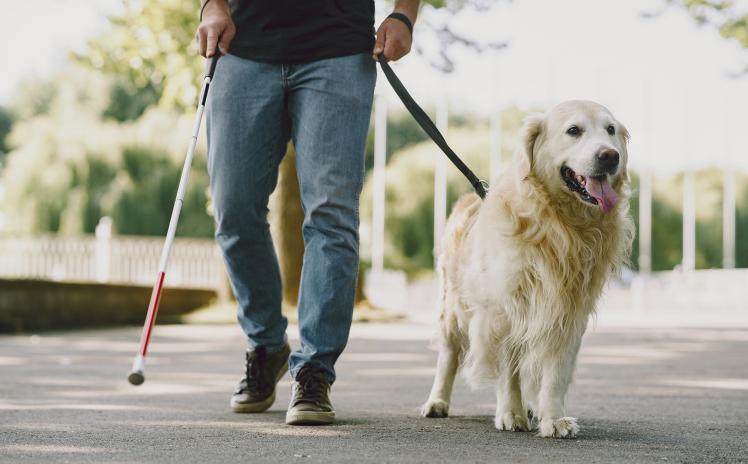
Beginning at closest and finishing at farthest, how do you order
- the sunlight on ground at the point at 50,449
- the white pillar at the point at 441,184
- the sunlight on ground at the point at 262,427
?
the sunlight on ground at the point at 50,449 → the sunlight on ground at the point at 262,427 → the white pillar at the point at 441,184

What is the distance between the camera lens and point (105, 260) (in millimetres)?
21516

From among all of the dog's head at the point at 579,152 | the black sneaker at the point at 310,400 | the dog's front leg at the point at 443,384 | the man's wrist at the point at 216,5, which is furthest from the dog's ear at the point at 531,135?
the man's wrist at the point at 216,5

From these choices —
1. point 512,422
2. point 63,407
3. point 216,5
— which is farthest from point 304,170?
point 63,407

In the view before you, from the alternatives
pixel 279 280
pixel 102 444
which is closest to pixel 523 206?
pixel 279 280

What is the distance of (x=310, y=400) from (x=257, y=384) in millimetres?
533

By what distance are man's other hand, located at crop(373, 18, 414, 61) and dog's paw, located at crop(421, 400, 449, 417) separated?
1407 mm

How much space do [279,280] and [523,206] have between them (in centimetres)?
108

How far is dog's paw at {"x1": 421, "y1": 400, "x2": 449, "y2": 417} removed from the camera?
14.6ft

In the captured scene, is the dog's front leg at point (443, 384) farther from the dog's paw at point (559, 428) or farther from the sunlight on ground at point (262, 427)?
the sunlight on ground at point (262, 427)

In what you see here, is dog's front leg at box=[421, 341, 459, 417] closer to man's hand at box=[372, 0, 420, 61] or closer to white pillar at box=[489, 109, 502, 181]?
man's hand at box=[372, 0, 420, 61]

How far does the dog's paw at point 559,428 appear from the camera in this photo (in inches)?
150

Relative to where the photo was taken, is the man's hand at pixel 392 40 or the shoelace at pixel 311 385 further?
the man's hand at pixel 392 40

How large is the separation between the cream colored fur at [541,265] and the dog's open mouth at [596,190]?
40 mm

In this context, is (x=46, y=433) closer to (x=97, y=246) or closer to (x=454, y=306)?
(x=454, y=306)
